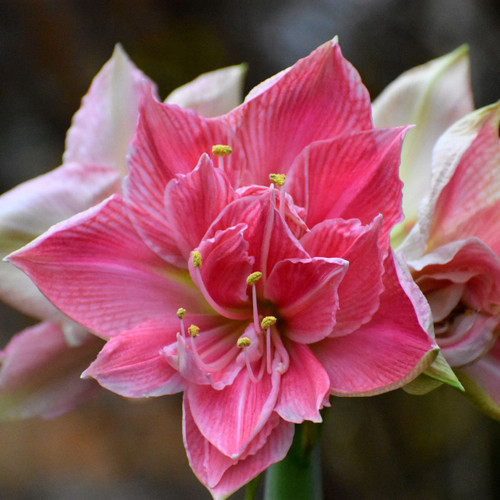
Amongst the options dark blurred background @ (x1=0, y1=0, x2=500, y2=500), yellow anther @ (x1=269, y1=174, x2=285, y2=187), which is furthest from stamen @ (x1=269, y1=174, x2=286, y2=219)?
dark blurred background @ (x1=0, y1=0, x2=500, y2=500)

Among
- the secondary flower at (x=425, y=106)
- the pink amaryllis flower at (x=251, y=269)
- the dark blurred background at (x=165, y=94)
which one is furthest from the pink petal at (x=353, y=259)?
the dark blurred background at (x=165, y=94)

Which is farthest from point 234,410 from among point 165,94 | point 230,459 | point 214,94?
point 165,94

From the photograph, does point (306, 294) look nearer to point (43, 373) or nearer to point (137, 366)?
point (137, 366)

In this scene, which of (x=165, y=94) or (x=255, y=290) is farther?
(x=165, y=94)

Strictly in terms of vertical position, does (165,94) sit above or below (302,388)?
below

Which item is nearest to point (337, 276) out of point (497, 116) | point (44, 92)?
point (497, 116)

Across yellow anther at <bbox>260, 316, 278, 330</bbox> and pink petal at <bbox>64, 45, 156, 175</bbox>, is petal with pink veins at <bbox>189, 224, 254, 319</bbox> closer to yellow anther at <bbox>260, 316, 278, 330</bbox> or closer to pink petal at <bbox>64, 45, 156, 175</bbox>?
yellow anther at <bbox>260, 316, 278, 330</bbox>

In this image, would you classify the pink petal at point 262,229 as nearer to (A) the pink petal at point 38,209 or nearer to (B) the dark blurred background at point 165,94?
(A) the pink petal at point 38,209

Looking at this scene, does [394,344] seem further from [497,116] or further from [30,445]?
[30,445]
